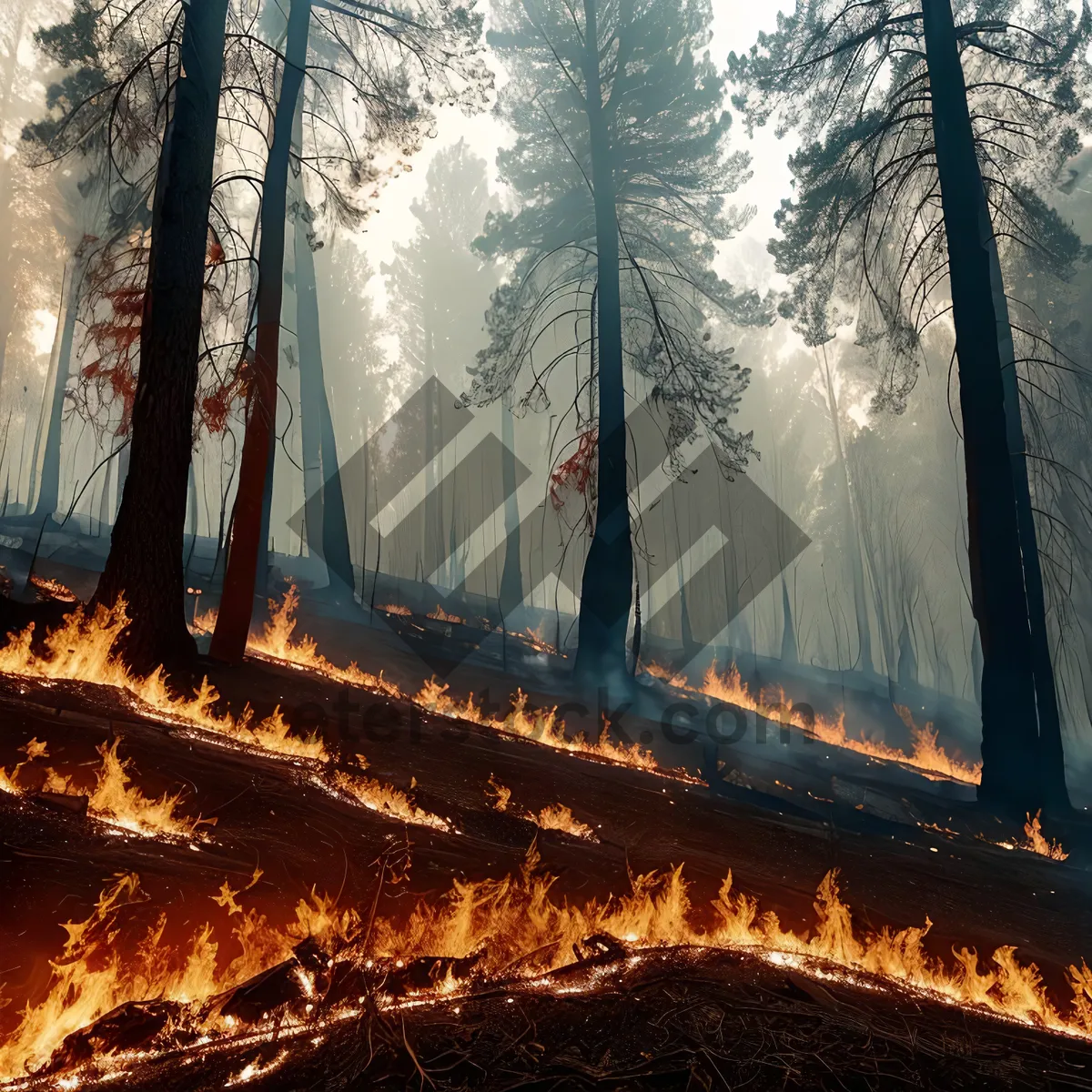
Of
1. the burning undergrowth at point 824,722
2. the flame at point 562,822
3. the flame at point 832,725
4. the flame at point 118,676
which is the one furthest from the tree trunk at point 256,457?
the flame at point 832,725

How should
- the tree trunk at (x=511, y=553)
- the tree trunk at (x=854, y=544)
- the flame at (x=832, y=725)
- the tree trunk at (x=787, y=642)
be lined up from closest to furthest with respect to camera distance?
Answer: the flame at (x=832, y=725) → the tree trunk at (x=511, y=553) → the tree trunk at (x=787, y=642) → the tree trunk at (x=854, y=544)

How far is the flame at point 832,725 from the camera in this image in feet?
52.2

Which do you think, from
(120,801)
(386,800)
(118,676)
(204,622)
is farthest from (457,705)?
(120,801)

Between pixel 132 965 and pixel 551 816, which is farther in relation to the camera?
pixel 551 816

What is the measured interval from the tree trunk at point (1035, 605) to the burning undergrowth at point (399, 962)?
5.22 metres

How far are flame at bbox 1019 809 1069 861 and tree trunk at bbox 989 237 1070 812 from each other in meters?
0.45

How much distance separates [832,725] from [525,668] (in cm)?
1099

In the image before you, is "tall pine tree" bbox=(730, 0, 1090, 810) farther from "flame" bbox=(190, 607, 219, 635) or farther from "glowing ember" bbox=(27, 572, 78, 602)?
"glowing ember" bbox=(27, 572, 78, 602)

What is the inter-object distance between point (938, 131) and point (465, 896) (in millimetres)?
11563

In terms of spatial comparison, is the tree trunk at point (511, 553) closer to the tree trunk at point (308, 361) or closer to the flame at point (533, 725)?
the tree trunk at point (308, 361)

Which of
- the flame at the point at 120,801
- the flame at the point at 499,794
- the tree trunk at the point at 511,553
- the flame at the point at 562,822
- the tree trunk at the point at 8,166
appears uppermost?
the tree trunk at the point at 8,166

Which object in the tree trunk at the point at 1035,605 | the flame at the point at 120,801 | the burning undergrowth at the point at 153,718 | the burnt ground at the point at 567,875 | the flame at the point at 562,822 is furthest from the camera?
the tree trunk at the point at 1035,605

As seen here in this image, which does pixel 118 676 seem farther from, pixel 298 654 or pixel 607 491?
pixel 607 491

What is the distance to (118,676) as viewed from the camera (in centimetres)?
588
